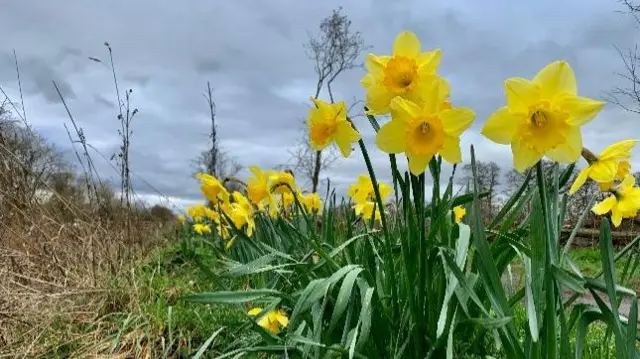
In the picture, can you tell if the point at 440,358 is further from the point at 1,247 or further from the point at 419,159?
the point at 1,247

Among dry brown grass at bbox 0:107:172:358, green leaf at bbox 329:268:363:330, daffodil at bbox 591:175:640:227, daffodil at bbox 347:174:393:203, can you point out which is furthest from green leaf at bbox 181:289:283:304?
daffodil at bbox 347:174:393:203

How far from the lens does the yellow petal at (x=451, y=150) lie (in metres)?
1.39

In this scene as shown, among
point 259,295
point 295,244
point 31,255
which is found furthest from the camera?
point 31,255

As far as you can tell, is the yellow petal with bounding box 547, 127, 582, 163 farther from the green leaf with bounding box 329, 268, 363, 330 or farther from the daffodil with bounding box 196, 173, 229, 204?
the daffodil with bounding box 196, 173, 229, 204

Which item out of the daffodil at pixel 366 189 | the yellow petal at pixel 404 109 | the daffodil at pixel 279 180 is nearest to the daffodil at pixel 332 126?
the yellow petal at pixel 404 109

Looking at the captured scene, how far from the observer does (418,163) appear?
1.39 metres

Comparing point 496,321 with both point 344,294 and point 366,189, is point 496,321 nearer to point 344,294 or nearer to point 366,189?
point 344,294

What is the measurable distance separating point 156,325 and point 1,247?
1414mm

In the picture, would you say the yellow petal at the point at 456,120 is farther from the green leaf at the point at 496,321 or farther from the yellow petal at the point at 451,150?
the green leaf at the point at 496,321

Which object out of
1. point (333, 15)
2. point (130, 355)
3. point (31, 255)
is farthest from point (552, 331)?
point (333, 15)

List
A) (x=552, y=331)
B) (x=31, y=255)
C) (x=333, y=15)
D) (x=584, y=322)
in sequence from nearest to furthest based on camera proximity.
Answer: (x=552, y=331)
(x=584, y=322)
(x=31, y=255)
(x=333, y=15)

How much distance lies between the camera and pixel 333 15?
1502cm

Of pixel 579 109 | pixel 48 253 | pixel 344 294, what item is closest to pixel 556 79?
pixel 579 109

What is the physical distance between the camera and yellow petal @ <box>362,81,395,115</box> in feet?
4.82
